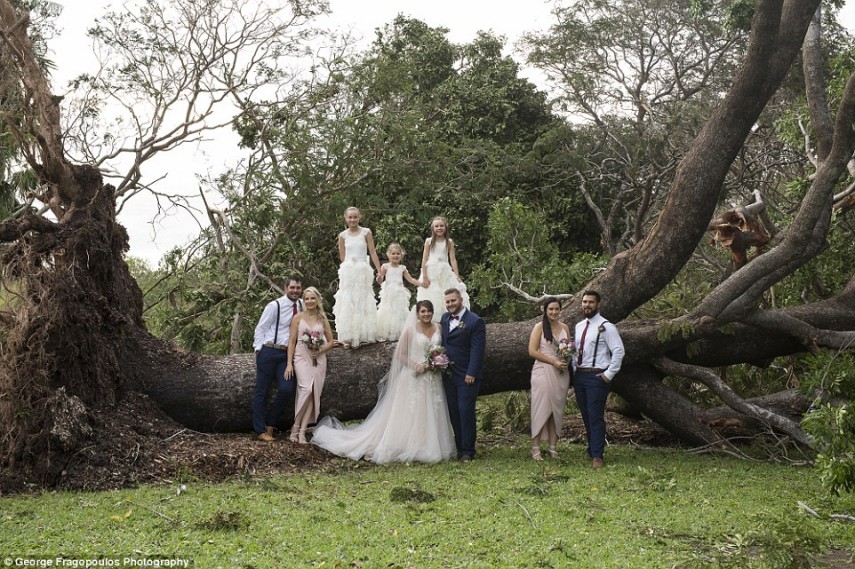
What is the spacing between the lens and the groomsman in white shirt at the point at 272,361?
1023 cm

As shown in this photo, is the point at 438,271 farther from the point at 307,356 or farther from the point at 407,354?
the point at 307,356

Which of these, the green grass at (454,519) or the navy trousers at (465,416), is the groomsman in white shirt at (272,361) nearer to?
the green grass at (454,519)

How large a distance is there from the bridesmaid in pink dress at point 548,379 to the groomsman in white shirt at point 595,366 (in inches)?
8.3

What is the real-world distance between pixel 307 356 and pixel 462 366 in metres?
1.85

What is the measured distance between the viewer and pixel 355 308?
36.5 feet

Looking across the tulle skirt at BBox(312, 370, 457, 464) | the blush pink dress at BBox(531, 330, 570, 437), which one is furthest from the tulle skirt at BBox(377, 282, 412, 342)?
the blush pink dress at BBox(531, 330, 570, 437)

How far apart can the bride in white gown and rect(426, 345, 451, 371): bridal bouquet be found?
0.07m

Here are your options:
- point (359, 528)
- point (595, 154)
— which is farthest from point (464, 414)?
point (595, 154)

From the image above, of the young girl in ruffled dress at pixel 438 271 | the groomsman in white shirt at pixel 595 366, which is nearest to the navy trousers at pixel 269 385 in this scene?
the young girl in ruffled dress at pixel 438 271

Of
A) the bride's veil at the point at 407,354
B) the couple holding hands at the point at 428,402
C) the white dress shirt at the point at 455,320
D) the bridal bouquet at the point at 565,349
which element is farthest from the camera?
the bride's veil at the point at 407,354

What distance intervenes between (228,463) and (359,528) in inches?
110

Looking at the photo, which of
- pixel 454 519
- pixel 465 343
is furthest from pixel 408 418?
pixel 454 519

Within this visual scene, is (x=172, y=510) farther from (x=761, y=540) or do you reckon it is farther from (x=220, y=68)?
(x=220, y=68)

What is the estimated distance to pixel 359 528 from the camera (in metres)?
6.51
